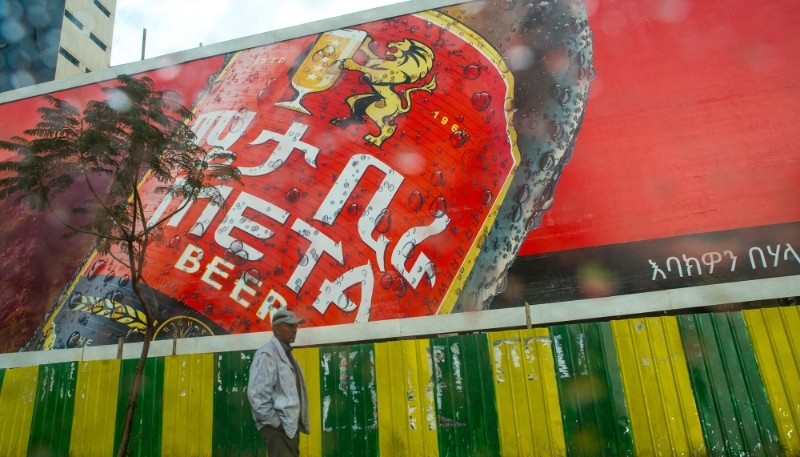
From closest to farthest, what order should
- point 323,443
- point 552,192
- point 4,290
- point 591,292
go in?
point 323,443 < point 591,292 < point 552,192 < point 4,290

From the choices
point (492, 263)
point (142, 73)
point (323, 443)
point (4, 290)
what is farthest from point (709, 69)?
point (4, 290)

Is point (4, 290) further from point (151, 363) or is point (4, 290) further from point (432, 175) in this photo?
point (432, 175)

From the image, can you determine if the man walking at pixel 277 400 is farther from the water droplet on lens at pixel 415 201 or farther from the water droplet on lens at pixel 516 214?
the water droplet on lens at pixel 516 214

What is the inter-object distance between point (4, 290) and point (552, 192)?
41.6 feet

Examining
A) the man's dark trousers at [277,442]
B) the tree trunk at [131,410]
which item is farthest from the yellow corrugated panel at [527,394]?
the tree trunk at [131,410]

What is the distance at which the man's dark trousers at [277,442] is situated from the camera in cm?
405

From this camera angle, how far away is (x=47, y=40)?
34000 mm

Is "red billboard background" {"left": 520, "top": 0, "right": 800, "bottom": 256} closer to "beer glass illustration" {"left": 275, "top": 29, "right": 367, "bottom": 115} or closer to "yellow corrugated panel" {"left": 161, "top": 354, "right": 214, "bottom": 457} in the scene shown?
"beer glass illustration" {"left": 275, "top": 29, "right": 367, "bottom": 115}

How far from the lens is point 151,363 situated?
7.51m

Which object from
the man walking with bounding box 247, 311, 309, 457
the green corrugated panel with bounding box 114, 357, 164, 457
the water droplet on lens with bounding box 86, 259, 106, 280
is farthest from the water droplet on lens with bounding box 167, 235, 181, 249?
the man walking with bounding box 247, 311, 309, 457

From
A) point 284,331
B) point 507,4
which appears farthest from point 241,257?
point 507,4

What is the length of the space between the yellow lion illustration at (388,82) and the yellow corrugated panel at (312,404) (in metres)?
5.54

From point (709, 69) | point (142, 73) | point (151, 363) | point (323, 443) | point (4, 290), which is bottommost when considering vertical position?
point (323, 443)

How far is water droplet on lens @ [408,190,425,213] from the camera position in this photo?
35.7 feet
